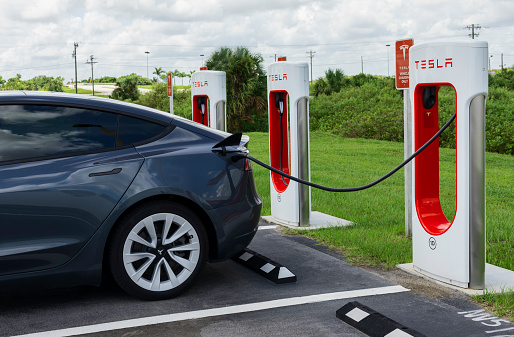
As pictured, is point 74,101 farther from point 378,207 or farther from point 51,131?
point 378,207

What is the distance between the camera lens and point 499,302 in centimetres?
441

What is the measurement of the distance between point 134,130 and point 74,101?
1.59ft

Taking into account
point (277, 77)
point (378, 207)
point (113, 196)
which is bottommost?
point (378, 207)

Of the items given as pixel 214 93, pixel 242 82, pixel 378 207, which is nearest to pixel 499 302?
pixel 378 207

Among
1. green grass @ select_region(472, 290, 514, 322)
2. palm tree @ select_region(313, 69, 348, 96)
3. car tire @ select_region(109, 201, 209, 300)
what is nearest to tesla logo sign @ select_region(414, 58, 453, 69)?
green grass @ select_region(472, 290, 514, 322)

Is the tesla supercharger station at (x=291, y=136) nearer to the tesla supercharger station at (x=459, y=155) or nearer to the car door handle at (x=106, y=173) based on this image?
the tesla supercharger station at (x=459, y=155)

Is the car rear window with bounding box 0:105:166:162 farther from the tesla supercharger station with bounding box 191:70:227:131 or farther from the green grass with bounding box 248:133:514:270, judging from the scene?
the tesla supercharger station with bounding box 191:70:227:131

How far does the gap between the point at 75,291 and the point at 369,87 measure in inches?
1566

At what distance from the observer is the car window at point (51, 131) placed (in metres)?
4.34

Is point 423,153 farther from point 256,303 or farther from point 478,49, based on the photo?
point 256,303

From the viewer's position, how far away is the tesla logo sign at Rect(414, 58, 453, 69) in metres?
4.68

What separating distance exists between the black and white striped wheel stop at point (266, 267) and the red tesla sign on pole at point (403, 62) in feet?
7.78

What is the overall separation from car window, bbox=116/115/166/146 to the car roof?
58 millimetres

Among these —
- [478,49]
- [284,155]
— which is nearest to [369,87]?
[284,155]
